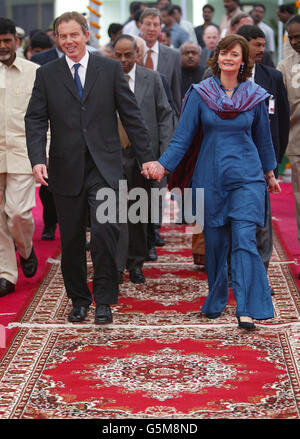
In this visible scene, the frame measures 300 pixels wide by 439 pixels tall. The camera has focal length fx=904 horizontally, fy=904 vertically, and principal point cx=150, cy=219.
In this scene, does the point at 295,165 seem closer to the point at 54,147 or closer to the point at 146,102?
the point at 146,102

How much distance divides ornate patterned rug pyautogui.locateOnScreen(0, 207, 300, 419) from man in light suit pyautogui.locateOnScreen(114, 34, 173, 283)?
46 centimetres

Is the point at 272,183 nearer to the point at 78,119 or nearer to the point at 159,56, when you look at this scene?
the point at 78,119

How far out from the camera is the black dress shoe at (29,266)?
7562mm

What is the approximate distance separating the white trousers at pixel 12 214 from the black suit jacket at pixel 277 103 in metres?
1.93

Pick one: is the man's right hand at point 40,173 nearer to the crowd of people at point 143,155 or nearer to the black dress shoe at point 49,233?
the crowd of people at point 143,155

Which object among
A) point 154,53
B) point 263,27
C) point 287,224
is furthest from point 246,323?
point 263,27

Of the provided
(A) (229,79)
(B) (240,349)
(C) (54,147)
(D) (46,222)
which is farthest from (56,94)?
(D) (46,222)

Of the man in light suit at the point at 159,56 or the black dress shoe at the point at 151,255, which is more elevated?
the man in light suit at the point at 159,56

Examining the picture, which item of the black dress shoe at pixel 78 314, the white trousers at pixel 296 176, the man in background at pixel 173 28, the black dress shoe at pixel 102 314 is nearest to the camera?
the black dress shoe at pixel 102 314

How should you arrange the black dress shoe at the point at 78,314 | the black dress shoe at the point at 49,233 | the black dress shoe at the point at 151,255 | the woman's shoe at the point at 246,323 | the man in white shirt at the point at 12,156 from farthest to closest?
the black dress shoe at the point at 49,233 → the black dress shoe at the point at 151,255 → the man in white shirt at the point at 12,156 → the black dress shoe at the point at 78,314 → the woman's shoe at the point at 246,323

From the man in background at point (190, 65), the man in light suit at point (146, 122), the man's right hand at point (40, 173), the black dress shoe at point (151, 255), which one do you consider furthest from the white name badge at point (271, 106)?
the man in background at point (190, 65)

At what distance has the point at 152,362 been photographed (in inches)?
203

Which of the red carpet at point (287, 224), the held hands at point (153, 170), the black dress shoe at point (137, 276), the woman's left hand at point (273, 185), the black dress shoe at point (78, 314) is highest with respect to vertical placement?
the held hands at point (153, 170)

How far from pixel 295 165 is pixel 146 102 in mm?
1387
